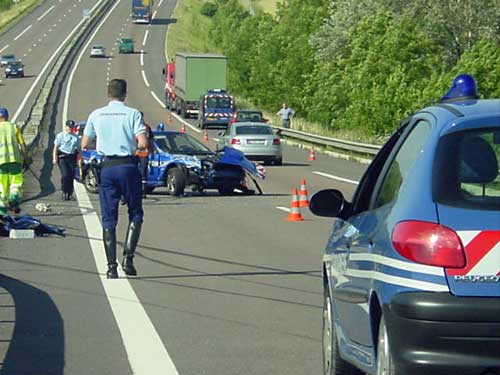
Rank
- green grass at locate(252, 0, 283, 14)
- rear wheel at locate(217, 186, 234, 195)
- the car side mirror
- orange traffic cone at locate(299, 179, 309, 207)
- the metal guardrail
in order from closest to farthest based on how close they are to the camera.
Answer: the car side mirror
orange traffic cone at locate(299, 179, 309, 207)
rear wheel at locate(217, 186, 234, 195)
the metal guardrail
green grass at locate(252, 0, 283, 14)

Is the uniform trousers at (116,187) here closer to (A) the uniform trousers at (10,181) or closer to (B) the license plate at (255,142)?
(A) the uniform trousers at (10,181)

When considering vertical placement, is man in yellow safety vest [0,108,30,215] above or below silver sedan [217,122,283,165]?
above

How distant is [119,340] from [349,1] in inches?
2460

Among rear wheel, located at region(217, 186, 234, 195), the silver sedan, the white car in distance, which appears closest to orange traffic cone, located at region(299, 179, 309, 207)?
rear wheel, located at region(217, 186, 234, 195)

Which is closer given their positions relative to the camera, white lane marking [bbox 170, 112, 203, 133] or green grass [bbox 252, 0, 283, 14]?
white lane marking [bbox 170, 112, 203, 133]

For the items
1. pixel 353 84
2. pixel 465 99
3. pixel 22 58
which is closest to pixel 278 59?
pixel 353 84

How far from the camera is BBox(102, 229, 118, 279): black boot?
41.2 feet

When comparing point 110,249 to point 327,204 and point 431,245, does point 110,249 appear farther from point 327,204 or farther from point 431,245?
point 431,245

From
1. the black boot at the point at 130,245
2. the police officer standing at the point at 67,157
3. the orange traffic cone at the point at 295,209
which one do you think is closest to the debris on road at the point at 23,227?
the orange traffic cone at the point at 295,209

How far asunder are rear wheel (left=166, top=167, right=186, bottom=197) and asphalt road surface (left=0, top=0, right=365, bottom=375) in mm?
1228

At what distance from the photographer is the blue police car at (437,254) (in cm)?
517

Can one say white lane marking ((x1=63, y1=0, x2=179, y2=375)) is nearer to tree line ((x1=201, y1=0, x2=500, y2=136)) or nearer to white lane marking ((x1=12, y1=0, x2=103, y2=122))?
tree line ((x1=201, y1=0, x2=500, y2=136))

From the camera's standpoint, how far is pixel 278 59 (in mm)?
83688

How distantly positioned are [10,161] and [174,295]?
9.12m
